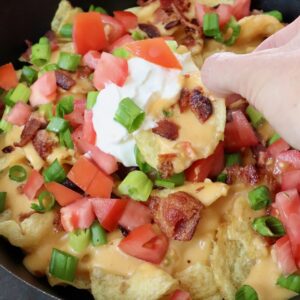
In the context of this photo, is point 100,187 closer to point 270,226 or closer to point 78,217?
point 78,217

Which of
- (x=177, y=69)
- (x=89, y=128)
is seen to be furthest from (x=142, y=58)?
(x=89, y=128)

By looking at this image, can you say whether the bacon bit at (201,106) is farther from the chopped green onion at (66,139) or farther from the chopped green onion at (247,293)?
the chopped green onion at (247,293)

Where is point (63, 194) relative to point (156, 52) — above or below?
below

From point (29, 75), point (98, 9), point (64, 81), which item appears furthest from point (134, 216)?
point (98, 9)

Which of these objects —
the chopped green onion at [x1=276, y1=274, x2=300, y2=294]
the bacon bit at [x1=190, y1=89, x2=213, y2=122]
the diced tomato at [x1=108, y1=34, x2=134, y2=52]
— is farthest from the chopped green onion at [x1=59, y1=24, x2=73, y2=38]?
the chopped green onion at [x1=276, y1=274, x2=300, y2=294]

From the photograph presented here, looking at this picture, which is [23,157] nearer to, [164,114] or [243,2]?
[164,114]

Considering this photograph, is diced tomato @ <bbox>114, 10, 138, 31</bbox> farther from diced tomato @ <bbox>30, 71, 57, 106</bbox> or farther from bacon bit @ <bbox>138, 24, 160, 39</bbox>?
diced tomato @ <bbox>30, 71, 57, 106</bbox>
